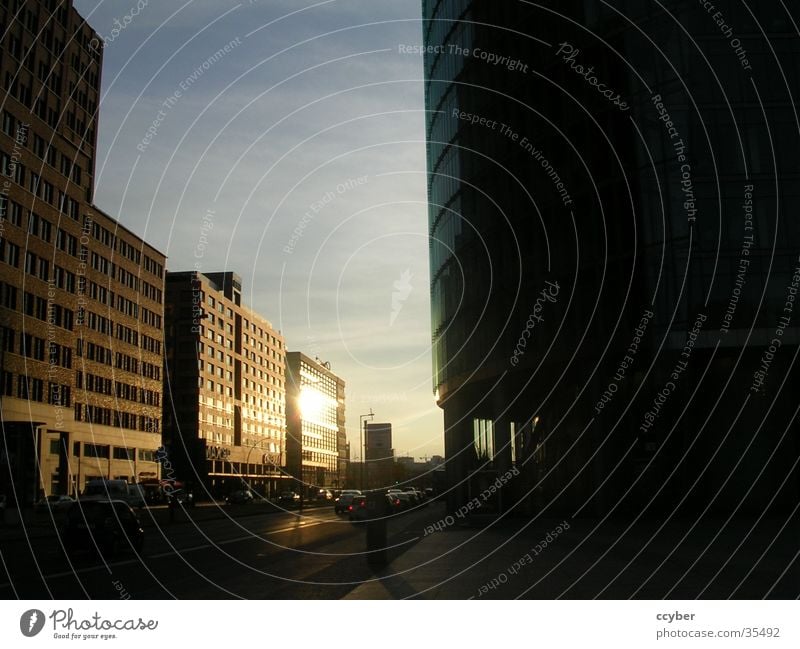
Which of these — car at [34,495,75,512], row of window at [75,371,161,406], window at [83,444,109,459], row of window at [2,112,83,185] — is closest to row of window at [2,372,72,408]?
row of window at [75,371,161,406]

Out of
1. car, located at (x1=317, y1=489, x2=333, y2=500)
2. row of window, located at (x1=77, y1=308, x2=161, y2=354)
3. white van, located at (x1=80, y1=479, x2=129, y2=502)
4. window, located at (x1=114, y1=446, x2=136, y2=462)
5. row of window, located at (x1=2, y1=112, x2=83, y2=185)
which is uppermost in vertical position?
row of window, located at (x1=2, y1=112, x2=83, y2=185)

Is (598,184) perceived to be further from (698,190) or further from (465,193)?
(465,193)

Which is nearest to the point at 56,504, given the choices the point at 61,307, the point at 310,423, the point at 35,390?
the point at 35,390

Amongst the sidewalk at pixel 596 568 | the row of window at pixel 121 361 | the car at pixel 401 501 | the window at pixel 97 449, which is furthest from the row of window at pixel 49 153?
the sidewalk at pixel 596 568

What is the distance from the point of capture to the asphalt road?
52.2ft

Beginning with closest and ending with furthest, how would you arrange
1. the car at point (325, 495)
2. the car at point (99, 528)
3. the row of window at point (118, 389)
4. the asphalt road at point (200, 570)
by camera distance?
the asphalt road at point (200, 570), the car at point (99, 528), the row of window at point (118, 389), the car at point (325, 495)

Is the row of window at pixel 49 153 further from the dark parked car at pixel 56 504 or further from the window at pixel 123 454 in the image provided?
the dark parked car at pixel 56 504

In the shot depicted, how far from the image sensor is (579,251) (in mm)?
44125

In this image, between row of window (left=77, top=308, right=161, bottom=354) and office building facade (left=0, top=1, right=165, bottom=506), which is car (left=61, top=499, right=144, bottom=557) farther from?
office building facade (left=0, top=1, right=165, bottom=506)

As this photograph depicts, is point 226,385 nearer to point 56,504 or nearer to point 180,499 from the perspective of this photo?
point 180,499

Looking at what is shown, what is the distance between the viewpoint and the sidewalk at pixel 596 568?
13.8m

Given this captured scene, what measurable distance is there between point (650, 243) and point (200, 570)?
91.1ft

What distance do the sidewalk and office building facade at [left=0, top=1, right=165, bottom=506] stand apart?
2520 cm

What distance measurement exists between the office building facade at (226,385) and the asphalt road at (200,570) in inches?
2682
